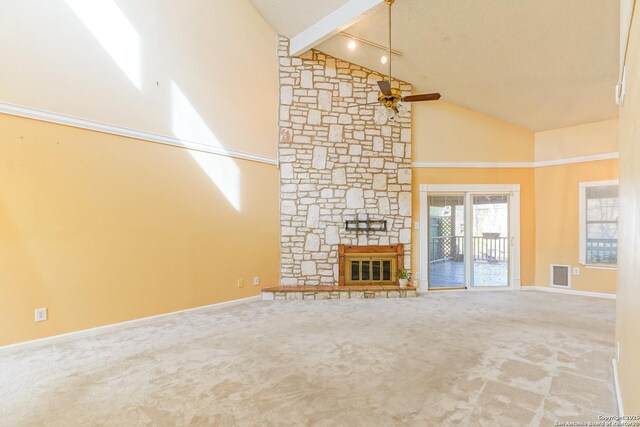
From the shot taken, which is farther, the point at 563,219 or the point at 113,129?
the point at 563,219

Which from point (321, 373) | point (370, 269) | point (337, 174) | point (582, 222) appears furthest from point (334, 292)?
point (582, 222)

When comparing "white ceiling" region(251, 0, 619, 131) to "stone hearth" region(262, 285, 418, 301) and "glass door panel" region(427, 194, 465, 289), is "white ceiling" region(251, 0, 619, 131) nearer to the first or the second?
"glass door panel" region(427, 194, 465, 289)

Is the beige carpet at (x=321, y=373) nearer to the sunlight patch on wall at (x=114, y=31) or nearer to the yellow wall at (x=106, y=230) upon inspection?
the yellow wall at (x=106, y=230)

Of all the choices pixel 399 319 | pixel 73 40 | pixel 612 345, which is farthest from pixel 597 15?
pixel 73 40

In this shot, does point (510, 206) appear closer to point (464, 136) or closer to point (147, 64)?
point (464, 136)

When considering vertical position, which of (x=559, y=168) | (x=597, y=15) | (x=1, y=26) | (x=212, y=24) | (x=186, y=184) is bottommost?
(x=186, y=184)

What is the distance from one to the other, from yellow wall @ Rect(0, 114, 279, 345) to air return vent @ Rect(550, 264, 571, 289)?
5520 mm

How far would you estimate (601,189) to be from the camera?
5660 mm

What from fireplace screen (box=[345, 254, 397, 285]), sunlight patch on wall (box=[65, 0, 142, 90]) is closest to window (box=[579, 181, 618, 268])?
fireplace screen (box=[345, 254, 397, 285])

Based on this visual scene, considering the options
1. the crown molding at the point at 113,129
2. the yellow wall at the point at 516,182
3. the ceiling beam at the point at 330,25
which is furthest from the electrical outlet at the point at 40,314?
the yellow wall at the point at 516,182

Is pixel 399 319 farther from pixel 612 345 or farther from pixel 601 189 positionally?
pixel 601 189

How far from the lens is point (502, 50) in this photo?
4.50 m

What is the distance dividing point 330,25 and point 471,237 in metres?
4.49

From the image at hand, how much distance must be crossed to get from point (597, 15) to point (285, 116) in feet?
14.2
